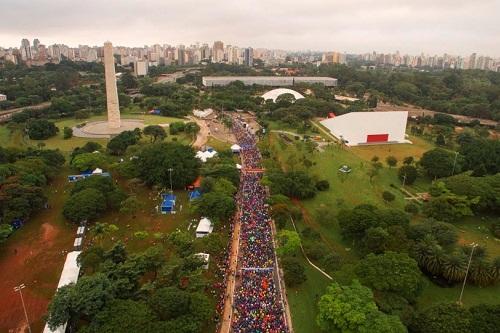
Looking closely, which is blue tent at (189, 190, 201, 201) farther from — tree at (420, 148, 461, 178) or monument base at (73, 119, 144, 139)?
monument base at (73, 119, 144, 139)

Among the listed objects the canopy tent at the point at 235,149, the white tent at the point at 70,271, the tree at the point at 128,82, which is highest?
the tree at the point at 128,82

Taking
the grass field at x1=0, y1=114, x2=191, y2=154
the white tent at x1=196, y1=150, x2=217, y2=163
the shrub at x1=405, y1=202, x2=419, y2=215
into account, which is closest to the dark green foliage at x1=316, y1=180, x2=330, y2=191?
the shrub at x1=405, y1=202, x2=419, y2=215

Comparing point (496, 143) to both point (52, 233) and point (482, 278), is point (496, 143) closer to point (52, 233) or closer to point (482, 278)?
point (482, 278)

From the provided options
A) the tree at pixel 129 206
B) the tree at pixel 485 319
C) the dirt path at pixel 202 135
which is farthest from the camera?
the dirt path at pixel 202 135

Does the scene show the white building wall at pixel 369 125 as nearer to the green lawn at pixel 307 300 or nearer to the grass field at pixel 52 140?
the grass field at pixel 52 140

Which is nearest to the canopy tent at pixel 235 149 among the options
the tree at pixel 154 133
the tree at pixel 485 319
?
the tree at pixel 154 133

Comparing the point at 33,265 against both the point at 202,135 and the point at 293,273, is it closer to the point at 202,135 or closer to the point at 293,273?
the point at 293,273
